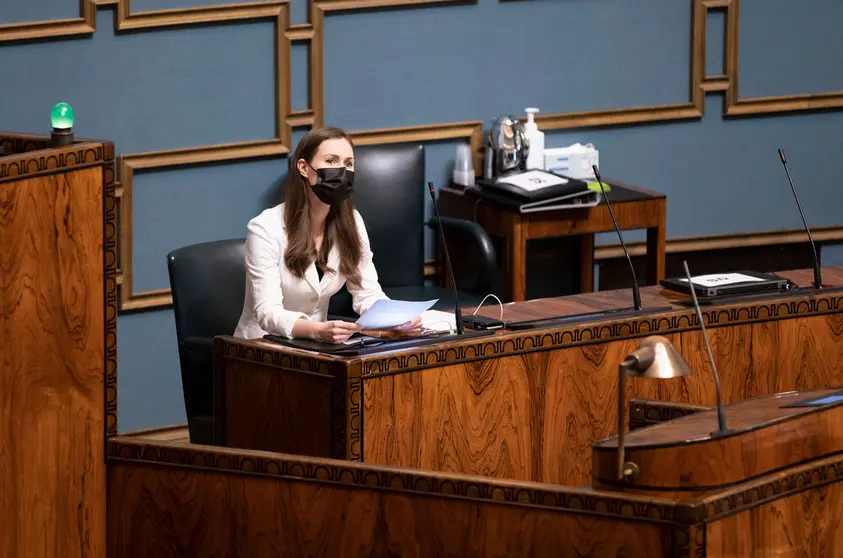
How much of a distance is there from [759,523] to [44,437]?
1.29m

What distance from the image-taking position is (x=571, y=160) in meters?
5.41

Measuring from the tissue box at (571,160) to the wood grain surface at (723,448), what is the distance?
2.64 m

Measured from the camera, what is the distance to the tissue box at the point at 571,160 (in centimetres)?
539

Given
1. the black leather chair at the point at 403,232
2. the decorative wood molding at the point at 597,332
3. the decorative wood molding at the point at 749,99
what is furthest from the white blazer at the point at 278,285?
the decorative wood molding at the point at 749,99

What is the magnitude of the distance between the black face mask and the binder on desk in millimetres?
1038

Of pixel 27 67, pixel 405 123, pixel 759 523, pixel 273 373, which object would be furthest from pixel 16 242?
pixel 405 123

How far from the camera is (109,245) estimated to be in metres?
2.95

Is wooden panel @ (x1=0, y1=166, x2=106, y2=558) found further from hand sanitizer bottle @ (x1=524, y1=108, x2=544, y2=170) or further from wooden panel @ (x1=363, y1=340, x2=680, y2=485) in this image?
hand sanitizer bottle @ (x1=524, y1=108, x2=544, y2=170)

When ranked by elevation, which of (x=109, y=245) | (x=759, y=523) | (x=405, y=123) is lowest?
(x=759, y=523)

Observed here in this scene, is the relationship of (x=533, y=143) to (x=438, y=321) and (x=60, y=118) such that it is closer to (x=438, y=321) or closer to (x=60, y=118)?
(x=438, y=321)

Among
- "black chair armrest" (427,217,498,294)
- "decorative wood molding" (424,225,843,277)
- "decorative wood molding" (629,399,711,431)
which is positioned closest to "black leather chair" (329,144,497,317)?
"black chair armrest" (427,217,498,294)

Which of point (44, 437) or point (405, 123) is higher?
point (405, 123)

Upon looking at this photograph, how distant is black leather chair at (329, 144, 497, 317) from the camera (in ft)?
16.5

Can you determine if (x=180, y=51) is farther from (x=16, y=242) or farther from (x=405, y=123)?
(x=16, y=242)
